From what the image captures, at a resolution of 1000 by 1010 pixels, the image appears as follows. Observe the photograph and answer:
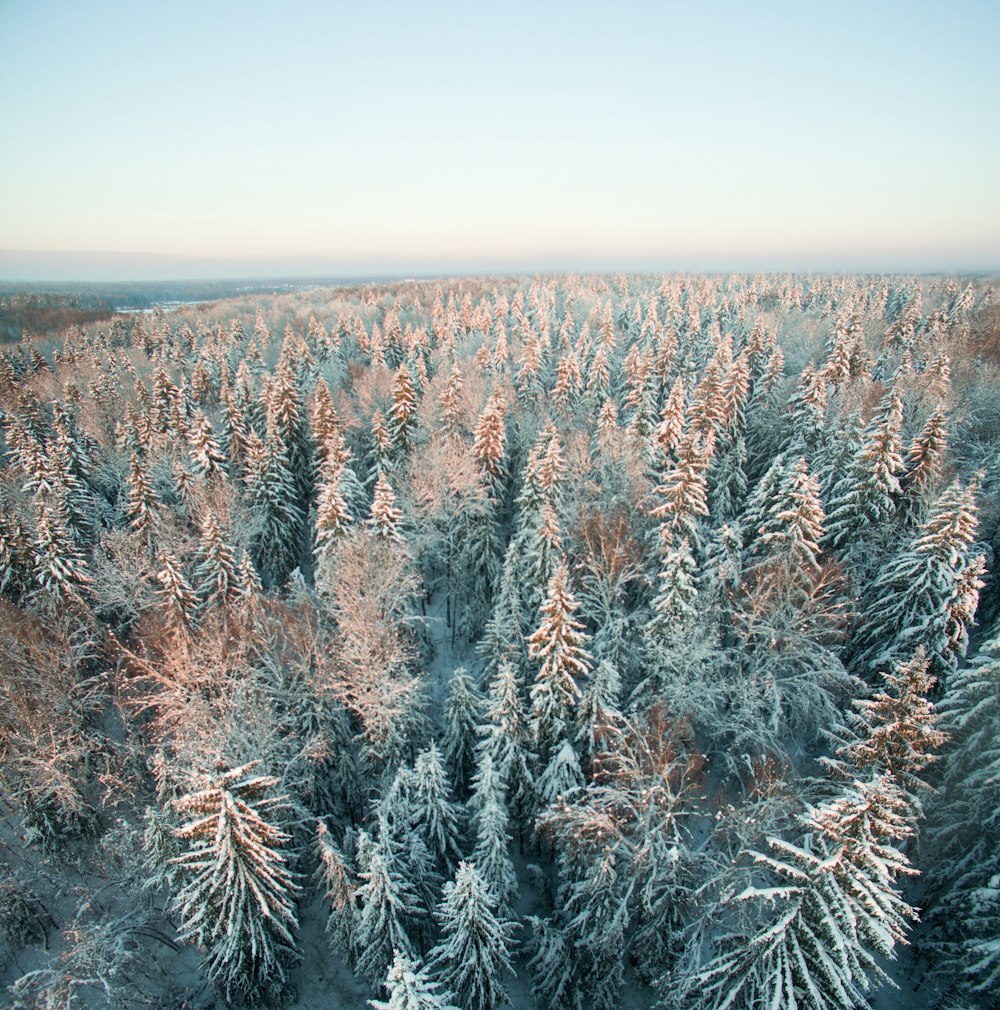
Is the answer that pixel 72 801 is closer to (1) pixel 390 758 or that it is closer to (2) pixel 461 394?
(1) pixel 390 758

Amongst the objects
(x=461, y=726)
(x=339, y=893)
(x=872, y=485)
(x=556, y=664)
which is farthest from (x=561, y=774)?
(x=872, y=485)

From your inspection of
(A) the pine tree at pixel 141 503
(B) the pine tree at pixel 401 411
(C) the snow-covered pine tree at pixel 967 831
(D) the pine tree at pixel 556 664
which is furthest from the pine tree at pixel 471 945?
(B) the pine tree at pixel 401 411

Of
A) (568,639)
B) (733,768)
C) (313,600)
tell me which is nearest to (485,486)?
(313,600)

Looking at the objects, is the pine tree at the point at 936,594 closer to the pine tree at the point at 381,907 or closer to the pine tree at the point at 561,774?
the pine tree at the point at 561,774

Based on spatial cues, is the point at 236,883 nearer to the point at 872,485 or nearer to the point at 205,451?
the point at 205,451

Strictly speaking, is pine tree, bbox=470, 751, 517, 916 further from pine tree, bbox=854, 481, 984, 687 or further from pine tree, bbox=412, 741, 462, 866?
pine tree, bbox=854, 481, 984, 687

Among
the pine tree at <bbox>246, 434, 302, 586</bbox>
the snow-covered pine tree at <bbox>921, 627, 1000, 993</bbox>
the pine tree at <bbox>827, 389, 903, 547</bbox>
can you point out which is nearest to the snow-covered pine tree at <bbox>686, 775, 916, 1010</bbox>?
the snow-covered pine tree at <bbox>921, 627, 1000, 993</bbox>
